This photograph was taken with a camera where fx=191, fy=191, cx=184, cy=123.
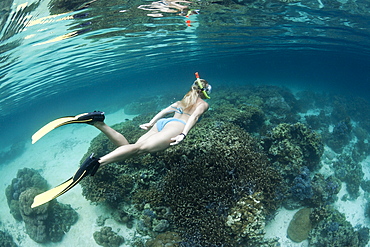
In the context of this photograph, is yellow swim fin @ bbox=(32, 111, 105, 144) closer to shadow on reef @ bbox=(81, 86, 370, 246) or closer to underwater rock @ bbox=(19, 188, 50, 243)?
shadow on reef @ bbox=(81, 86, 370, 246)

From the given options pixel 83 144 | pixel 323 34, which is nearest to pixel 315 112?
pixel 323 34

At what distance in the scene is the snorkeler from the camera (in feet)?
12.4

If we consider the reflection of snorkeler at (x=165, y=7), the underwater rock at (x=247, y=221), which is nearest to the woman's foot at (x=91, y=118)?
the underwater rock at (x=247, y=221)

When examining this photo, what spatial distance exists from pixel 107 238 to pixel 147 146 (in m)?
5.60

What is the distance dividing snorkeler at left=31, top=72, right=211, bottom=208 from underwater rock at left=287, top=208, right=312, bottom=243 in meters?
6.30

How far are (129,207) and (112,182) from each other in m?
1.27

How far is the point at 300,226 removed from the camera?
7.56 meters

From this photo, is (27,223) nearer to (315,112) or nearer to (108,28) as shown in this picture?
(108,28)

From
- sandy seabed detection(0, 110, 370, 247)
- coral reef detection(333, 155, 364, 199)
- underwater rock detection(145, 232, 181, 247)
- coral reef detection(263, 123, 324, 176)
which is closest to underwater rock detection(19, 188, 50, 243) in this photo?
sandy seabed detection(0, 110, 370, 247)

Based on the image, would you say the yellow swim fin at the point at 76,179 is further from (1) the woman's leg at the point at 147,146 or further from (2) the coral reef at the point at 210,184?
(2) the coral reef at the point at 210,184

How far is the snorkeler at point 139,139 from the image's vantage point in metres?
3.77

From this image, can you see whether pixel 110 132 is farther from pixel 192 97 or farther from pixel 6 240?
pixel 6 240

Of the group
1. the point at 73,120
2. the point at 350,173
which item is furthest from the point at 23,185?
the point at 350,173

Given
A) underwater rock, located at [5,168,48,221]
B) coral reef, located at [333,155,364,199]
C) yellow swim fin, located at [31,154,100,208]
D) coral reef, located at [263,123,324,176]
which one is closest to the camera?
yellow swim fin, located at [31,154,100,208]
